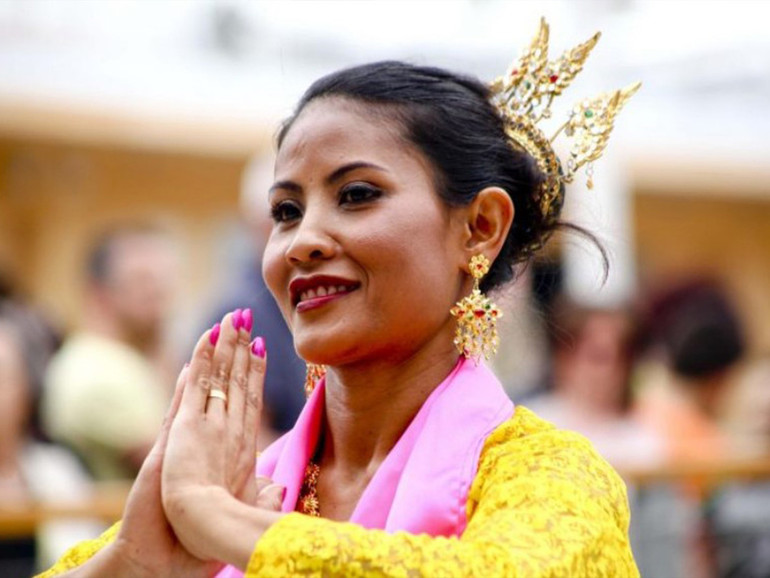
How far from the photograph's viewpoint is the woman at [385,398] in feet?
7.10

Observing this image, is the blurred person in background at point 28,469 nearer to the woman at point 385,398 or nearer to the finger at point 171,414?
the woman at point 385,398

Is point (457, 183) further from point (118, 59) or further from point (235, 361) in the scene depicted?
point (118, 59)

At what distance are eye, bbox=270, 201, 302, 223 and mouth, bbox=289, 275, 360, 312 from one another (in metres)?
0.13

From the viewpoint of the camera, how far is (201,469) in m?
2.30

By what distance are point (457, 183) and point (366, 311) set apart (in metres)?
0.28

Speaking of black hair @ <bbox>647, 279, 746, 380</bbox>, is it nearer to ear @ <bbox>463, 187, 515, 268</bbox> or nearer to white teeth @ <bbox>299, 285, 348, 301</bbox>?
ear @ <bbox>463, 187, 515, 268</bbox>

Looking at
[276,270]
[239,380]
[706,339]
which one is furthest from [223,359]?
[706,339]

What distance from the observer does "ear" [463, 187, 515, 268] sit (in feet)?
8.39

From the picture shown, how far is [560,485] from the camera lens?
88.1 inches

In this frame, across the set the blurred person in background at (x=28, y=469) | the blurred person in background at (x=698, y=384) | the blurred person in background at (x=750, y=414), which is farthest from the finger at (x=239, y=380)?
the blurred person in background at (x=750, y=414)

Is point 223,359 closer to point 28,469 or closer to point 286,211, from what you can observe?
point 286,211

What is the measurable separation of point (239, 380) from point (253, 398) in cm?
4

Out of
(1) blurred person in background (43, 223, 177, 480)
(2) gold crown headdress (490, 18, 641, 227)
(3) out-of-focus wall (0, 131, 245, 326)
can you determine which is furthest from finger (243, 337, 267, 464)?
(3) out-of-focus wall (0, 131, 245, 326)

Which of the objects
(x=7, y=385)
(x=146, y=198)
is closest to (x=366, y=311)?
(x=7, y=385)
